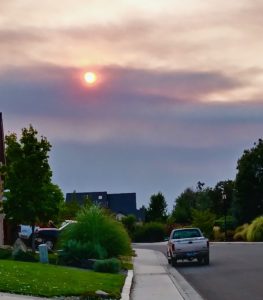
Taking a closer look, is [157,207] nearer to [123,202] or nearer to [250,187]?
[250,187]

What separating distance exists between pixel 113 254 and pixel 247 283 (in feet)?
35.6

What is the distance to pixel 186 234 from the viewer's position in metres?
35.2

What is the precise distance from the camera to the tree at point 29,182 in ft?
105

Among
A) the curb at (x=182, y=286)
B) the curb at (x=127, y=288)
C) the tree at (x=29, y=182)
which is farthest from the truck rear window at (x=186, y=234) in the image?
the curb at (x=127, y=288)

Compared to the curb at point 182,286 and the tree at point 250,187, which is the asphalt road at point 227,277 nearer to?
the curb at point 182,286

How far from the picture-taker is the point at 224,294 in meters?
19.1

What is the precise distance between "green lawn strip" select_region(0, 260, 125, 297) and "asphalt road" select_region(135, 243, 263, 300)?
2.52 metres

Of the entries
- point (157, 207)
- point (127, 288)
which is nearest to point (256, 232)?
point (157, 207)

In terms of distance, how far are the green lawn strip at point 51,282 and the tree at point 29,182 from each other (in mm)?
9322

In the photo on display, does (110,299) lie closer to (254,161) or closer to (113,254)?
(113,254)

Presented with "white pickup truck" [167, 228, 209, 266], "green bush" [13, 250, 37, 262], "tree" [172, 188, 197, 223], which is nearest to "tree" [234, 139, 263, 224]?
"tree" [172, 188, 197, 223]

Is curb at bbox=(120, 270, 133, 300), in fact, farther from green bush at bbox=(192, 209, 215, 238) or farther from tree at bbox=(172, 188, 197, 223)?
tree at bbox=(172, 188, 197, 223)

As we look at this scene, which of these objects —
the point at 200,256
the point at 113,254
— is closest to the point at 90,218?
the point at 113,254

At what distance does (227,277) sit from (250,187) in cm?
4818
